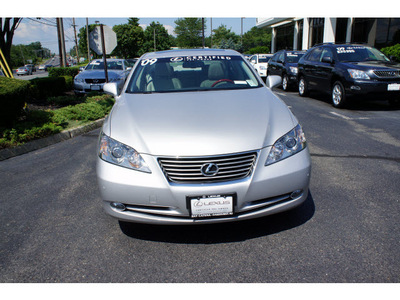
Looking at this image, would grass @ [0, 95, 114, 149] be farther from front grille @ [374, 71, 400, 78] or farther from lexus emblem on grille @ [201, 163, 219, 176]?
front grille @ [374, 71, 400, 78]

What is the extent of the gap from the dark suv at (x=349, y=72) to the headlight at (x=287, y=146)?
666cm

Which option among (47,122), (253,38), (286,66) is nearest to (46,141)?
(47,122)

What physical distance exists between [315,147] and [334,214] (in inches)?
98.4

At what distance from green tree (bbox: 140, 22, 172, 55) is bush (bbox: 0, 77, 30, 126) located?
70.2m

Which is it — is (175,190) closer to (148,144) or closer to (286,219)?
(148,144)

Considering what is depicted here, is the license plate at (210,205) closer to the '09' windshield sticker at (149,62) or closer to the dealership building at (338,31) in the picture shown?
the '09' windshield sticker at (149,62)

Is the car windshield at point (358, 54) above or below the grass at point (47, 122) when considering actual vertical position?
above

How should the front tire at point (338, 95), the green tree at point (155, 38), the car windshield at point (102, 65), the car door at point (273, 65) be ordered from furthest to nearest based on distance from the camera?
the green tree at point (155, 38), the car door at point (273, 65), the car windshield at point (102, 65), the front tire at point (338, 95)

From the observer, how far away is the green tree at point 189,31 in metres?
101

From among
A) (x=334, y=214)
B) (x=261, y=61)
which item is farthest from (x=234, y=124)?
(x=261, y=61)

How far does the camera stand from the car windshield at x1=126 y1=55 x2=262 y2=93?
156 inches

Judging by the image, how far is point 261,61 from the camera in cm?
2056

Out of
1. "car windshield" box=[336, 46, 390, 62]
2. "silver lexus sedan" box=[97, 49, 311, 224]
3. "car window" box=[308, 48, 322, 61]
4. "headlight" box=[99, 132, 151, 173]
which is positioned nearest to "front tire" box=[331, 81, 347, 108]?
"car windshield" box=[336, 46, 390, 62]

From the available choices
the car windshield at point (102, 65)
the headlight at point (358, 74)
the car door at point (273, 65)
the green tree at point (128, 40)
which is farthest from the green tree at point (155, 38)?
the headlight at point (358, 74)
